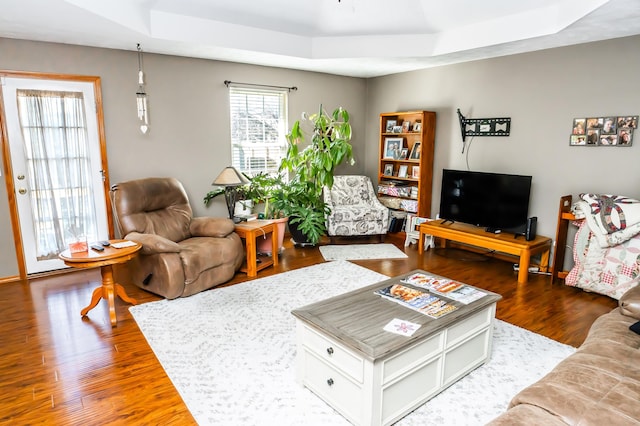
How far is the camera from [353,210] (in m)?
5.43

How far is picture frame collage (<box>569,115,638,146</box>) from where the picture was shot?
373 cm

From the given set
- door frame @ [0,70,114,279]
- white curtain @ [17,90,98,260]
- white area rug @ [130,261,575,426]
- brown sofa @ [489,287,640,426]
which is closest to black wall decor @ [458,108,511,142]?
white area rug @ [130,261,575,426]

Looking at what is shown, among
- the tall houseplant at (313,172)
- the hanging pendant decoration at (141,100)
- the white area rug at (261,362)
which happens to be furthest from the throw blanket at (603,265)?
the hanging pendant decoration at (141,100)

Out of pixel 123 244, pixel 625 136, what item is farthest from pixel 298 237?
pixel 625 136

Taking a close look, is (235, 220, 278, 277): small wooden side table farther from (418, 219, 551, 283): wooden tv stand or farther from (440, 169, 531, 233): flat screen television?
(440, 169, 531, 233): flat screen television

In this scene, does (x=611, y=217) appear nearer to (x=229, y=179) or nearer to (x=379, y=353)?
(x=379, y=353)

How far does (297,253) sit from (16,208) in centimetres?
301

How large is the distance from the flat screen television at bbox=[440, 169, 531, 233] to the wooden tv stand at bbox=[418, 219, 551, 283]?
12 cm

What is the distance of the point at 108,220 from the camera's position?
4484 millimetres

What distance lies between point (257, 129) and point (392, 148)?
1.97m

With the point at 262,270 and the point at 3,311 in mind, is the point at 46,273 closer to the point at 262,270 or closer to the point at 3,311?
the point at 3,311

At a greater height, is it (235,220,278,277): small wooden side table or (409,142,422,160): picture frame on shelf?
(409,142,422,160): picture frame on shelf

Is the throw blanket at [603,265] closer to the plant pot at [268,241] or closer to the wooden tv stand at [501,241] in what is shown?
the wooden tv stand at [501,241]

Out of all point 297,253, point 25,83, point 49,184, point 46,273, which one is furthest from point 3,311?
point 297,253
